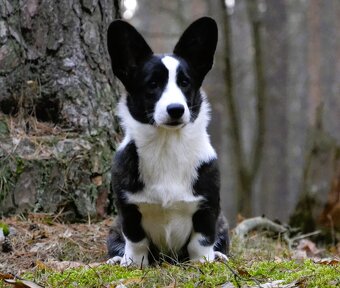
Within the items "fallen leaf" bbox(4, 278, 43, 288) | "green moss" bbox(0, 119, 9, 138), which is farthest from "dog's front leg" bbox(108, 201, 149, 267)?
"green moss" bbox(0, 119, 9, 138)

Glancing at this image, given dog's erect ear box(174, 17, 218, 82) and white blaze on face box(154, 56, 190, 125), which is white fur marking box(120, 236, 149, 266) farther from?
dog's erect ear box(174, 17, 218, 82)

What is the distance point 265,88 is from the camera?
574 inches

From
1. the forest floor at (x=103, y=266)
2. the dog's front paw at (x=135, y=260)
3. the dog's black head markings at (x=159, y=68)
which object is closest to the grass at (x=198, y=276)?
the forest floor at (x=103, y=266)

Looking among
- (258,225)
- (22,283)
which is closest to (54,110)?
(258,225)

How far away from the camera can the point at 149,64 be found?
16.1 feet

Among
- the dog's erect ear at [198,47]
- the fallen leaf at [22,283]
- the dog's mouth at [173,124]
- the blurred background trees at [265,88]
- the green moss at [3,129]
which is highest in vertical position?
the dog's erect ear at [198,47]

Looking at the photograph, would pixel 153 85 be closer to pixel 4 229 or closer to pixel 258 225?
pixel 4 229

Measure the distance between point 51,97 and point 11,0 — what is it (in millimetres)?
959

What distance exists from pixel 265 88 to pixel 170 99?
33.4 feet

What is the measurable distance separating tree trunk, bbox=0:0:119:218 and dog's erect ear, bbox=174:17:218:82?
5.89ft

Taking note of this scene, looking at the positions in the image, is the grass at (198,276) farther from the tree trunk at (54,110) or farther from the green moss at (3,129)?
the green moss at (3,129)

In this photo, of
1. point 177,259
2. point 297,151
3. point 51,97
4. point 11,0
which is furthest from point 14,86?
point 297,151

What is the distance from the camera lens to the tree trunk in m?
6.23

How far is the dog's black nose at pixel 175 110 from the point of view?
15.1 feet
